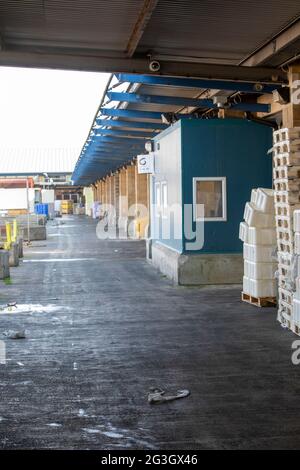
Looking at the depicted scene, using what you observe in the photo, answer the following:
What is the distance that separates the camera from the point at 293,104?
1383 centimetres

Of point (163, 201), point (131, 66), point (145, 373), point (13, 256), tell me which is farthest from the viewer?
point (13, 256)

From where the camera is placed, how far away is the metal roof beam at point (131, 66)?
1188 centimetres

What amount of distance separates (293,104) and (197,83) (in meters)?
1.98

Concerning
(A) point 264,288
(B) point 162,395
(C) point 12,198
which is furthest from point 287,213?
(C) point 12,198

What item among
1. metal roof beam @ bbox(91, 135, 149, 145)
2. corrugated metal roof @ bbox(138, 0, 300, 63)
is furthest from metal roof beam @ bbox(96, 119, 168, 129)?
corrugated metal roof @ bbox(138, 0, 300, 63)

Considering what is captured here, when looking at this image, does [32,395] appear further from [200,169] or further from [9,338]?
[200,169]

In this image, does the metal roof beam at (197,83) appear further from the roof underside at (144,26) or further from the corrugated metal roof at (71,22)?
the corrugated metal roof at (71,22)

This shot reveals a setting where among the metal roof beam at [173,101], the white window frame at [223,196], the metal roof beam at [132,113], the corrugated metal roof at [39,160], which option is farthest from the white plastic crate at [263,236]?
the corrugated metal roof at [39,160]

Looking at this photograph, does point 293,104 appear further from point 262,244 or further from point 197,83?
point 262,244

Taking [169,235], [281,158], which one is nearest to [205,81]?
[281,158]

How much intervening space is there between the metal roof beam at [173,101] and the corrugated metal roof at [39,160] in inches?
2639

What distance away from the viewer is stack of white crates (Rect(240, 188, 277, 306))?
12672 mm

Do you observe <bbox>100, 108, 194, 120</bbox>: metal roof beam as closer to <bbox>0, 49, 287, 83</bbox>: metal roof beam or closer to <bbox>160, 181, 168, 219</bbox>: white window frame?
<bbox>160, 181, 168, 219</bbox>: white window frame

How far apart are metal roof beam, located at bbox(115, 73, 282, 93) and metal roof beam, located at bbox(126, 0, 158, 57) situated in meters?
1.29
